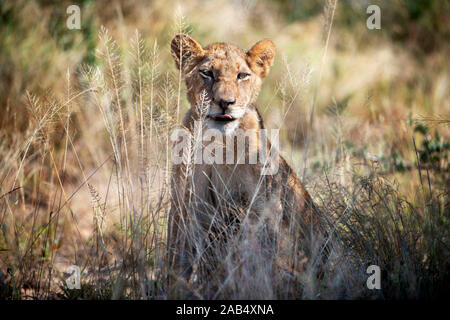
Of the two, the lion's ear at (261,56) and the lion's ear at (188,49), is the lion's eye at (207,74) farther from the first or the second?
the lion's ear at (261,56)

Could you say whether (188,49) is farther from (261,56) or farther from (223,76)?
(261,56)

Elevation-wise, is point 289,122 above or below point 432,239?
above

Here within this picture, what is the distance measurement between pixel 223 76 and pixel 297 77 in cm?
64

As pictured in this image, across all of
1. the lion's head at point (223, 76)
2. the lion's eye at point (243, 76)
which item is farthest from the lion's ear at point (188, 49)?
the lion's eye at point (243, 76)

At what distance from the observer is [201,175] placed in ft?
13.0

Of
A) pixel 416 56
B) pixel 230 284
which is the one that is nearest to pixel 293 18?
pixel 416 56

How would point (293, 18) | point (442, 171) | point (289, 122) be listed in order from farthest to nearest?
point (293, 18) < point (289, 122) < point (442, 171)

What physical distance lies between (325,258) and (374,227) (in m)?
0.48

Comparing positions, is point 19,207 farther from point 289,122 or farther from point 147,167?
point 289,122

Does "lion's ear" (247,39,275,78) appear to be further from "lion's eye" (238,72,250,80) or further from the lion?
"lion's eye" (238,72,250,80)

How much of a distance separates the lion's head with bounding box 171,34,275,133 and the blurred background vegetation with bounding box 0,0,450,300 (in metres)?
0.25

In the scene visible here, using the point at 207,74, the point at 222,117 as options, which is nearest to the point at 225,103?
the point at 222,117

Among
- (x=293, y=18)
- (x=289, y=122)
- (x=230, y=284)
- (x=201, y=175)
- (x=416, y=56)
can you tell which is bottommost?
(x=230, y=284)

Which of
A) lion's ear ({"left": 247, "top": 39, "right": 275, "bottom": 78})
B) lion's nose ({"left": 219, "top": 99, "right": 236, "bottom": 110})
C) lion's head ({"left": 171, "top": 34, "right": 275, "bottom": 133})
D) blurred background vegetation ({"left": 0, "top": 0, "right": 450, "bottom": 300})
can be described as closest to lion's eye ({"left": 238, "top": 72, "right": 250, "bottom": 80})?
lion's head ({"left": 171, "top": 34, "right": 275, "bottom": 133})
